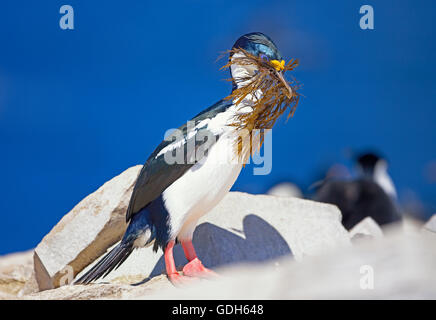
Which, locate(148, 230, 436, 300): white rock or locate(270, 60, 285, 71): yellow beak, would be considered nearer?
locate(148, 230, 436, 300): white rock

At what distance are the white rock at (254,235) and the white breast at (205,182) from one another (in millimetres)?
703

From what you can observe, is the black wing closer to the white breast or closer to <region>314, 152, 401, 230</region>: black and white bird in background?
the white breast

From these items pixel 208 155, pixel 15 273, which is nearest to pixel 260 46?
pixel 208 155

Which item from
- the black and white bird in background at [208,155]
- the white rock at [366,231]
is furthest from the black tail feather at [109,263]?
the white rock at [366,231]

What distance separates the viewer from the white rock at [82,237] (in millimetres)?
3775

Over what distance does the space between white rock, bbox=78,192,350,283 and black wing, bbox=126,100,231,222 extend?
69 centimetres

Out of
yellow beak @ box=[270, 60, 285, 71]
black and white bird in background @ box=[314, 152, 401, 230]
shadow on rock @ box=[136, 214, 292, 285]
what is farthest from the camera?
black and white bird in background @ box=[314, 152, 401, 230]

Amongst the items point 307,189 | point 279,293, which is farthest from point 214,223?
point 307,189

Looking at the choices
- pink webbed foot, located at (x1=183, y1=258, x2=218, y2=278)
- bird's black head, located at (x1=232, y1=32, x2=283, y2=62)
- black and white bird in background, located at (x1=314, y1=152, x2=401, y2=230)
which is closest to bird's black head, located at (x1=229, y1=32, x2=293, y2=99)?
bird's black head, located at (x1=232, y1=32, x2=283, y2=62)

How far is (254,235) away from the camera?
153 inches

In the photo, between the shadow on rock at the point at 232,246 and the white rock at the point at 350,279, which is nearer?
the white rock at the point at 350,279

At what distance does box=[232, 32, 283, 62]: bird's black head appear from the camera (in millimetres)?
2986

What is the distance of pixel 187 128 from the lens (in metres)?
3.11

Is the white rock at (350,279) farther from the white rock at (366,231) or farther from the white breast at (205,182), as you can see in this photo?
the white rock at (366,231)
